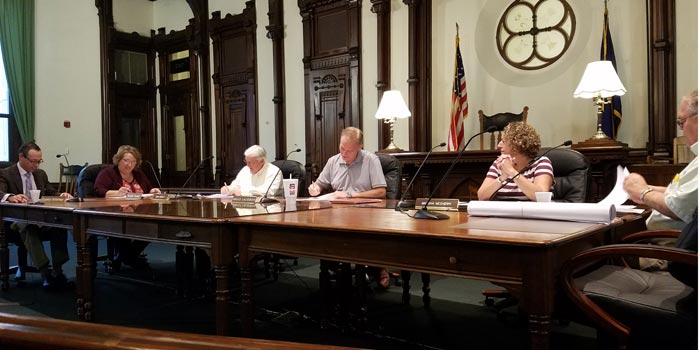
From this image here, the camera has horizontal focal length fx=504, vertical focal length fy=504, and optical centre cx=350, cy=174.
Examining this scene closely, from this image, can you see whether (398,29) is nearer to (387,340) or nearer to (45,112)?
(387,340)

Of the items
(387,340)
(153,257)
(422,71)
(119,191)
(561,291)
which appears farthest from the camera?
(422,71)

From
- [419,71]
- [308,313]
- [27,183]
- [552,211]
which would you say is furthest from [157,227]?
[419,71]

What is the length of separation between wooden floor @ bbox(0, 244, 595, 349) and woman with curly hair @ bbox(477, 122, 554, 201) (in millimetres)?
636

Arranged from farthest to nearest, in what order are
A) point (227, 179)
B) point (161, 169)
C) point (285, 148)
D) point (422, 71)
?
point (161, 169) < point (227, 179) < point (285, 148) < point (422, 71)

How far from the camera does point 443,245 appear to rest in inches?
55.6

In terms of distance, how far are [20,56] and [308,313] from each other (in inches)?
241

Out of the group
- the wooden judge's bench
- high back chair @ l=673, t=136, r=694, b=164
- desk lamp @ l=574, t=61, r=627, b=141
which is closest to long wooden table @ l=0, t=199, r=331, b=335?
the wooden judge's bench

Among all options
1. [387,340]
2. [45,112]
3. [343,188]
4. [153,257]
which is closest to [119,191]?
[153,257]

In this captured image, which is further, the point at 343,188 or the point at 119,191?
the point at 119,191

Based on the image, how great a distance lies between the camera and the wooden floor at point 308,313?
2.29 metres

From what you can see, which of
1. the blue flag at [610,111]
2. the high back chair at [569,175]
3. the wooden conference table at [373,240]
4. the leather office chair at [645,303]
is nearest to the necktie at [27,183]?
the wooden conference table at [373,240]

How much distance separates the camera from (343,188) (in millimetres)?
3398

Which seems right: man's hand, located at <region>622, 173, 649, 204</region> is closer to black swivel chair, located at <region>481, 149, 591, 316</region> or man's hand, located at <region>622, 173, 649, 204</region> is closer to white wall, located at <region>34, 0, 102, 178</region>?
black swivel chair, located at <region>481, 149, 591, 316</region>

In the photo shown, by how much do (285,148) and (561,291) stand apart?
5.48 metres
